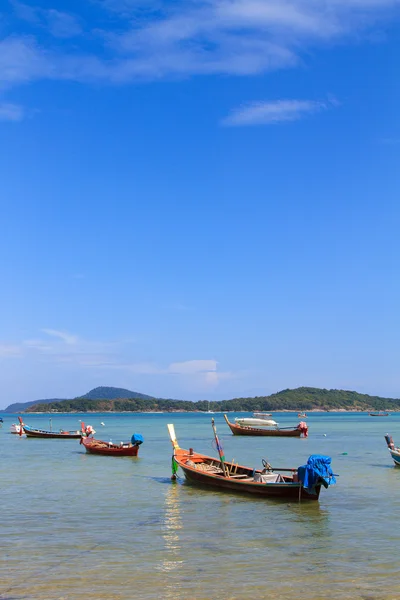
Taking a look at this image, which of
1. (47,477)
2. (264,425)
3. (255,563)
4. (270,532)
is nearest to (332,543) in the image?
(270,532)

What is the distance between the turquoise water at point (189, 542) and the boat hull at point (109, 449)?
11.7 meters

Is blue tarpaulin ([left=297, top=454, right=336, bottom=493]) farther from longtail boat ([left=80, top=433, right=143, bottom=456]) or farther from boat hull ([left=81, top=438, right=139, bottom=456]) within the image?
boat hull ([left=81, top=438, right=139, bottom=456])

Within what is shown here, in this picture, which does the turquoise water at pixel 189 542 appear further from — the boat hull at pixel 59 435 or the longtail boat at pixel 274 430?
the longtail boat at pixel 274 430

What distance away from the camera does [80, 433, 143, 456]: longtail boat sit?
47412 mm

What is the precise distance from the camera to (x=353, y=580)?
51.8 feet

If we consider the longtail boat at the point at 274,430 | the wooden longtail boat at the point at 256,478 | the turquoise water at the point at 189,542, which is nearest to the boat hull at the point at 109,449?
the turquoise water at the point at 189,542

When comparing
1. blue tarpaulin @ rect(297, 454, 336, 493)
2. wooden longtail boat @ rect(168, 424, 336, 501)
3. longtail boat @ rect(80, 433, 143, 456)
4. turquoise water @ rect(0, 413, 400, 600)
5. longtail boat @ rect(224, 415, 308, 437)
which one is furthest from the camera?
longtail boat @ rect(224, 415, 308, 437)

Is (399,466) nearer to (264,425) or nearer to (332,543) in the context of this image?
(332,543)

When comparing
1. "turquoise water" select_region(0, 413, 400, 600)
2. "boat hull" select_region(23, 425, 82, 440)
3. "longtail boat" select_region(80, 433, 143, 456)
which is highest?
"longtail boat" select_region(80, 433, 143, 456)

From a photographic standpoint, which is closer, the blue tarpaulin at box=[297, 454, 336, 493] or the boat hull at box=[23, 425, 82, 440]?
the blue tarpaulin at box=[297, 454, 336, 493]

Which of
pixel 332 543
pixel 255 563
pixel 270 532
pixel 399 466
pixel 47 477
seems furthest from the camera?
pixel 399 466

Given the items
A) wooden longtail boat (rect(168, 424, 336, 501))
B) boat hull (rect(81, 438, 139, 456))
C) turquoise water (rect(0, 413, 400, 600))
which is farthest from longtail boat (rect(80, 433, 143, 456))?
wooden longtail boat (rect(168, 424, 336, 501))

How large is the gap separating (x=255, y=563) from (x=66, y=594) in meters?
5.39

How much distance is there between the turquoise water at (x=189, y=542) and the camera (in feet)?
50.1
